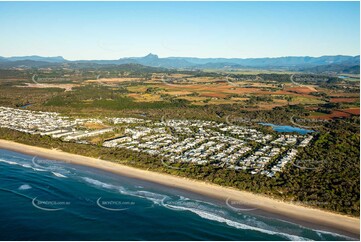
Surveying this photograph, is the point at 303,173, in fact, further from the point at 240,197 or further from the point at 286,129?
the point at 286,129

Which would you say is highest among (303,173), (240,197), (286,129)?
(286,129)

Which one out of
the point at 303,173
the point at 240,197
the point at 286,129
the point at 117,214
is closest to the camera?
the point at 117,214

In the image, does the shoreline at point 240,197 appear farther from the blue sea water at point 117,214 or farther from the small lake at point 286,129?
the small lake at point 286,129

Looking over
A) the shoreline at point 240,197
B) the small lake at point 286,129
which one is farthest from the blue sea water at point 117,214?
the small lake at point 286,129

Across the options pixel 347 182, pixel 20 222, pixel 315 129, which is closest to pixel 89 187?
pixel 20 222

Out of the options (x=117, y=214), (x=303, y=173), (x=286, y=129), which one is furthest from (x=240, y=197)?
(x=286, y=129)

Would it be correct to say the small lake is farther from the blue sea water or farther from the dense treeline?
the blue sea water

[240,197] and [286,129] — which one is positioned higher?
[286,129]
